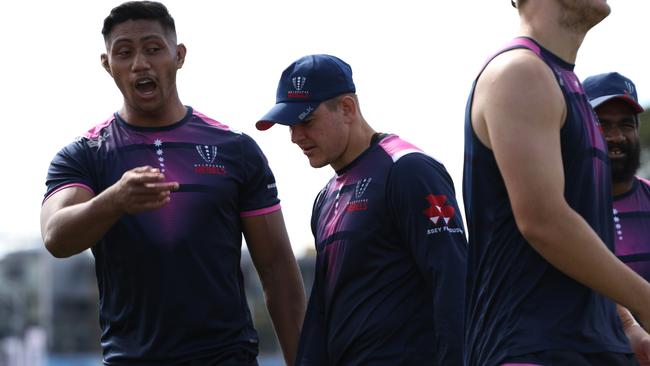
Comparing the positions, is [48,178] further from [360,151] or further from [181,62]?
[360,151]

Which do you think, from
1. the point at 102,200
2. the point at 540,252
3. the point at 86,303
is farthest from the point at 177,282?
the point at 86,303

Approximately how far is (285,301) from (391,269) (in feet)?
2.89

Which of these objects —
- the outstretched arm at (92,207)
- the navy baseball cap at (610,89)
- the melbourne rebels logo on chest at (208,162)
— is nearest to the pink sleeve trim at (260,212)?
the melbourne rebels logo on chest at (208,162)

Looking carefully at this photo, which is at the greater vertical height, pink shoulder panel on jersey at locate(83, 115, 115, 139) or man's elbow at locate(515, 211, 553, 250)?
pink shoulder panel on jersey at locate(83, 115, 115, 139)

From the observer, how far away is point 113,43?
5875mm

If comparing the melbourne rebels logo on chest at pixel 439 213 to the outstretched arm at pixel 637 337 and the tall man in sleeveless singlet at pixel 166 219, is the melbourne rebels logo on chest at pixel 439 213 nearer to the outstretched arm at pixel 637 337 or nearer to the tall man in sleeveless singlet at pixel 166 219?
the outstretched arm at pixel 637 337

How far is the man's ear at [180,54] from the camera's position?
6062 mm

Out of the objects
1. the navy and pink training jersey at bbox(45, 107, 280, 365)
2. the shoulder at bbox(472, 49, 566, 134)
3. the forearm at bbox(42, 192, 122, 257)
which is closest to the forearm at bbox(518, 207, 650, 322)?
the shoulder at bbox(472, 49, 566, 134)

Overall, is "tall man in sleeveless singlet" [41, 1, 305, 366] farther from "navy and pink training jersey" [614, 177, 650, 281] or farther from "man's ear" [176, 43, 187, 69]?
"navy and pink training jersey" [614, 177, 650, 281]

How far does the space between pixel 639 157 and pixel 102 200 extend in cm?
267

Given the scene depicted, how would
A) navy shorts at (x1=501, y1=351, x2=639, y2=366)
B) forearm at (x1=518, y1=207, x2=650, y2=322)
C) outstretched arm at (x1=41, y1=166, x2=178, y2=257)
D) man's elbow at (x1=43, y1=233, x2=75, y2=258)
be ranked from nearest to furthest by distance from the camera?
1. forearm at (x1=518, y1=207, x2=650, y2=322)
2. navy shorts at (x1=501, y1=351, x2=639, y2=366)
3. outstretched arm at (x1=41, y1=166, x2=178, y2=257)
4. man's elbow at (x1=43, y1=233, x2=75, y2=258)

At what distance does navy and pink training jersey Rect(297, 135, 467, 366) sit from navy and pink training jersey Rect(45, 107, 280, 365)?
0.43 m

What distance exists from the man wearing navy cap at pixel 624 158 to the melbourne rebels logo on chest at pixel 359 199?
4.05 feet

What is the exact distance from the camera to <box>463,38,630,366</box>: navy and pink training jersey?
4.12 m
